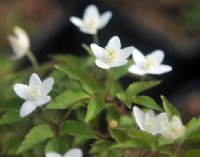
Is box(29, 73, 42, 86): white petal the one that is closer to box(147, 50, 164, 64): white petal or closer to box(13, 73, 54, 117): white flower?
box(13, 73, 54, 117): white flower

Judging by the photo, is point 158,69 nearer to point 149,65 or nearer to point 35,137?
point 149,65

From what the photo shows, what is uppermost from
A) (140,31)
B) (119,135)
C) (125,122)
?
(119,135)

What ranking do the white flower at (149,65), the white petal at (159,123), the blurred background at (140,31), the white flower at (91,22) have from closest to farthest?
the white petal at (159,123)
the white flower at (149,65)
the white flower at (91,22)
the blurred background at (140,31)

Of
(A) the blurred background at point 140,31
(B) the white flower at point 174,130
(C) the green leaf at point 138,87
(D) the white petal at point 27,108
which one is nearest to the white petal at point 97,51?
(C) the green leaf at point 138,87

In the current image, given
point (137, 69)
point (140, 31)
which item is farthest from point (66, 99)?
point (140, 31)

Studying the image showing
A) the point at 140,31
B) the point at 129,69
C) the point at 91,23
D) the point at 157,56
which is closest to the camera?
the point at 129,69

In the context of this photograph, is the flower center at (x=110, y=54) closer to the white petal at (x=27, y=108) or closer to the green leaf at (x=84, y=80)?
the green leaf at (x=84, y=80)

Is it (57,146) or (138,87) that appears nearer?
(57,146)
